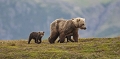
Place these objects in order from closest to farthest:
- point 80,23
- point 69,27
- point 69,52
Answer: point 69,52 < point 80,23 < point 69,27

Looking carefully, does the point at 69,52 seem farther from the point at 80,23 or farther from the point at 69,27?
the point at 69,27

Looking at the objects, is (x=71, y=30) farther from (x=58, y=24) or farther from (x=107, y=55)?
(x=107, y=55)

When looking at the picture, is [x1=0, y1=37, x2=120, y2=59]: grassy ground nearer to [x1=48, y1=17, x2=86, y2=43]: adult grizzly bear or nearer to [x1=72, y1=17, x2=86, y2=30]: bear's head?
[x1=72, y1=17, x2=86, y2=30]: bear's head

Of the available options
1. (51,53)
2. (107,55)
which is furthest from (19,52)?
(107,55)

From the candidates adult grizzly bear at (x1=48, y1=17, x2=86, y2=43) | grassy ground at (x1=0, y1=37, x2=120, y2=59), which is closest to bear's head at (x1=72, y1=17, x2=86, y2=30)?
adult grizzly bear at (x1=48, y1=17, x2=86, y2=43)

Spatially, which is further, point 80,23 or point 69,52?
point 80,23

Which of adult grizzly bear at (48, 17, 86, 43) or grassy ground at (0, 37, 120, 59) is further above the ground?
adult grizzly bear at (48, 17, 86, 43)

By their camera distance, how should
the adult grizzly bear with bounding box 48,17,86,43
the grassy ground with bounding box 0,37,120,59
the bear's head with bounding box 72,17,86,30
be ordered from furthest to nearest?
the adult grizzly bear with bounding box 48,17,86,43, the bear's head with bounding box 72,17,86,30, the grassy ground with bounding box 0,37,120,59

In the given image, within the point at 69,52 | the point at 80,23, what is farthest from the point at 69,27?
the point at 69,52

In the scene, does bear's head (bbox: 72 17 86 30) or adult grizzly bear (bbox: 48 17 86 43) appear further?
adult grizzly bear (bbox: 48 17 86 43)

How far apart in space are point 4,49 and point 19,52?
4.99 ft

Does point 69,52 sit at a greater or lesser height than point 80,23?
lesser

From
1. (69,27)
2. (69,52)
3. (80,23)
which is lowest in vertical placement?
(69,52)

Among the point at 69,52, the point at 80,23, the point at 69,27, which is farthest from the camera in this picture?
the point at 69,27
